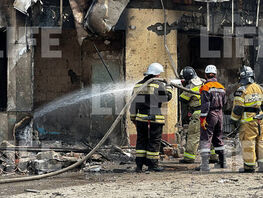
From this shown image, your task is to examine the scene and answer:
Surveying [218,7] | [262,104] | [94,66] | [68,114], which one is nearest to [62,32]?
[94,66]

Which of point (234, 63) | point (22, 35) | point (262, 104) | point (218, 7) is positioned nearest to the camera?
point (262, 104)

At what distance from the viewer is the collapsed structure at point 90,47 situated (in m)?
11.8

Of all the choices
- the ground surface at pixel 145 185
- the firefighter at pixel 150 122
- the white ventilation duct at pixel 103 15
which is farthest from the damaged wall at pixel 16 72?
the firefighter at pixel 150 122

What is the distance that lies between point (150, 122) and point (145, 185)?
174 cm

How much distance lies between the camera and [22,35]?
1189cm

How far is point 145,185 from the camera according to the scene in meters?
7.36

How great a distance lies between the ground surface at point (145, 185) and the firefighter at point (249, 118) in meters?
0.34

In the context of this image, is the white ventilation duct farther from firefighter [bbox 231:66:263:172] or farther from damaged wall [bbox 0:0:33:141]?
firefighter [bbox 231:66:263:172]

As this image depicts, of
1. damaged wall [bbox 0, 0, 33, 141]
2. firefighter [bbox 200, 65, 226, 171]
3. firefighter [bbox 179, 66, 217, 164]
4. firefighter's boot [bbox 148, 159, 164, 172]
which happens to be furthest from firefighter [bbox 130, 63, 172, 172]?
damaged wall [bbox 0, 0, 33, 141]

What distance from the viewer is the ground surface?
22.2 feet

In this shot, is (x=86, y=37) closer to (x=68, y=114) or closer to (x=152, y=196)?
(x=68, y=114)

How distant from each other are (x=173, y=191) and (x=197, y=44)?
9124 mm

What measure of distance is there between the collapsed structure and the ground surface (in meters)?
3.68

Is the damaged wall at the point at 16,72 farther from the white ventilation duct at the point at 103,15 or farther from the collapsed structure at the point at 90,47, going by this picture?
the white ventilation duct at the point at 103,15
